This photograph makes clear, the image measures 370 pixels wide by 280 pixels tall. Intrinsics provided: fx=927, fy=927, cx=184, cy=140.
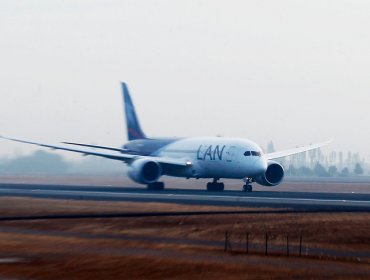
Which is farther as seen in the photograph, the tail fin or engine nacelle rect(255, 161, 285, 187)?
the tail fin

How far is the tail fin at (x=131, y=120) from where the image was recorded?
9932 centimetres

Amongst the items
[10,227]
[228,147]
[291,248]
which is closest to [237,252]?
[291,248]

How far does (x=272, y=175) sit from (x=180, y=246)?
51039 millimetres

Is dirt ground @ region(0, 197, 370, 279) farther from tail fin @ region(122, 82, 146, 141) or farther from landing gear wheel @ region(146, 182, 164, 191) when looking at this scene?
tail fin @ region(122, 82, 146, 141)

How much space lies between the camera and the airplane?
267 feet

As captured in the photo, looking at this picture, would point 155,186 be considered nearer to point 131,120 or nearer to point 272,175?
point 272,175

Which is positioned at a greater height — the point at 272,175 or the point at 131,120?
the point at 131,120

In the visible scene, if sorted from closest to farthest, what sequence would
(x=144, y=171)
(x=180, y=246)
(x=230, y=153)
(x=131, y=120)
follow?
1. (x=180, y=246)
2. (x=144, y=171)
3. (x=230, y=153)
4. (x=131, y=120)

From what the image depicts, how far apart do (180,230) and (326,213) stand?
1245 cm

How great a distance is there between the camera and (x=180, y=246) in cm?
3444

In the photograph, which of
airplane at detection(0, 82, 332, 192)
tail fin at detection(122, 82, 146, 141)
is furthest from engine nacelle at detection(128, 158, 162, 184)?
tail fin at detection(122, 82, 146, 141)

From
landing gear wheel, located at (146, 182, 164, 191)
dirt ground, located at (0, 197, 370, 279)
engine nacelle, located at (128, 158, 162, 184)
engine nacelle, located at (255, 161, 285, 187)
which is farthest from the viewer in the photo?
engine nacelle, located at (255, 161, 285, 187)

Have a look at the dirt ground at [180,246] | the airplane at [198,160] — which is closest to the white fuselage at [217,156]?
the airplane at [198,160]

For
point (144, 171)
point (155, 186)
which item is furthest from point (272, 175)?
point (144, 171)
